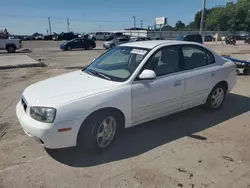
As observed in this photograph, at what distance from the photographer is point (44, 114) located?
122 inches

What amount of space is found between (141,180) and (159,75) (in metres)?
1.77

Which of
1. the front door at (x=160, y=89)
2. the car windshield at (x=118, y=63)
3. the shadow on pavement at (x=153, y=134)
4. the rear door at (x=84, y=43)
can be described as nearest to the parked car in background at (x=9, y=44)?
the rear door at (x=84, y=43)

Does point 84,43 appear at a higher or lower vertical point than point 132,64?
lower

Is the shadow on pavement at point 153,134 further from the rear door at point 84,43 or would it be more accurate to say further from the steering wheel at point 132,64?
the rear door at point 84,43

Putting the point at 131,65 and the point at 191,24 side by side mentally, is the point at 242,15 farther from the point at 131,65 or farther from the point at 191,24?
the point at 131,65

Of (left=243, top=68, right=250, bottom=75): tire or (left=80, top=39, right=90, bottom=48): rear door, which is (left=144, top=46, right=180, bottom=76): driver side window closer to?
(left=243, top=68, right=250, bottom=75): tire

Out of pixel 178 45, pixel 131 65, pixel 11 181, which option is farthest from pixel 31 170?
pixel 178 45

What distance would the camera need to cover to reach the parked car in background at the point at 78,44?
2903cm

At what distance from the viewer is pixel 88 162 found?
337 cm

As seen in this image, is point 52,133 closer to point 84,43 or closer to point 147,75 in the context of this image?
point 147,75

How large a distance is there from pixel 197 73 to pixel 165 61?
2.52 feet

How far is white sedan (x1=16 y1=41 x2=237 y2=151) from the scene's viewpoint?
3156 millimetres

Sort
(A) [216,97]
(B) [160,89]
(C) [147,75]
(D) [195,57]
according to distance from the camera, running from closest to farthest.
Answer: (C) [147,75] → (B) [160,89] → (D) [195,57] → (A) [216,97]

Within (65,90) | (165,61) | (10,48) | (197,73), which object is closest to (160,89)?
(165,61)
